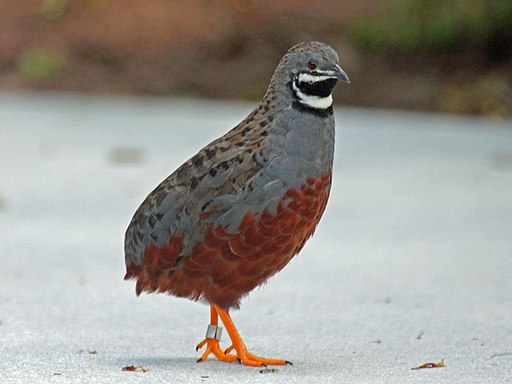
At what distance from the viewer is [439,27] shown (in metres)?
12.4

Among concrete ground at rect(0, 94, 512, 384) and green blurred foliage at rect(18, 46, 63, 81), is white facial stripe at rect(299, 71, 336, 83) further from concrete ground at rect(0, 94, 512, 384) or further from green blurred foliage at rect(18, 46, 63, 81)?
green blurred foliage at rect(18, 46, 63, 81)

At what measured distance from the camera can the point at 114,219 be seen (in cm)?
725

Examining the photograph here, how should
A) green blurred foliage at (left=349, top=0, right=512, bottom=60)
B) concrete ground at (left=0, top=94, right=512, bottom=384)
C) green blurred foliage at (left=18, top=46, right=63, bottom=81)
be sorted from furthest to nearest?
green blurred foliage at (left=18, top=46, right=63, bottom=81), green blurred foliage at (left=349, top=0, right=512, bottom=60), concrete ground at (left=0, top=94, right=512, bottom=384)

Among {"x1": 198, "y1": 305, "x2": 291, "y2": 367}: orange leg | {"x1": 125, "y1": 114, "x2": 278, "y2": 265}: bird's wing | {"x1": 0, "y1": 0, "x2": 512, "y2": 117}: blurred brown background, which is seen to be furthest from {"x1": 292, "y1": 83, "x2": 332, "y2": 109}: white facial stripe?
{"x1": 0, "y1": 0, "x2": 512, "y2": 117}: blurred brown background

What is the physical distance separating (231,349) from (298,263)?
87.1 inches

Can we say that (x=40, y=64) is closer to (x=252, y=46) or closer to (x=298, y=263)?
(x=252, y=46)

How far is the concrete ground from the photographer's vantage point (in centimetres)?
410

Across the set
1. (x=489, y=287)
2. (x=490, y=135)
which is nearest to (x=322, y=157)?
(x=489, y=287)

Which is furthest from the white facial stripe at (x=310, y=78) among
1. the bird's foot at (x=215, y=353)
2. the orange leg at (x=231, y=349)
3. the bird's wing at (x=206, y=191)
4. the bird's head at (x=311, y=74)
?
the bird's foot at (x=215, y=353)

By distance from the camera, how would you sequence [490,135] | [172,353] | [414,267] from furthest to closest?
[490,135] → [414,267] → [172,353]

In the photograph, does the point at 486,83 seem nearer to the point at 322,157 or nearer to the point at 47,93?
the point at 47,93

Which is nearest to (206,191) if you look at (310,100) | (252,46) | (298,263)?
(310,100)

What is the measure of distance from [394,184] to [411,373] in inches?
183

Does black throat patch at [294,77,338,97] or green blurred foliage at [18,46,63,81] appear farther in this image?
green blurred foliage at [18,46,63,81]
